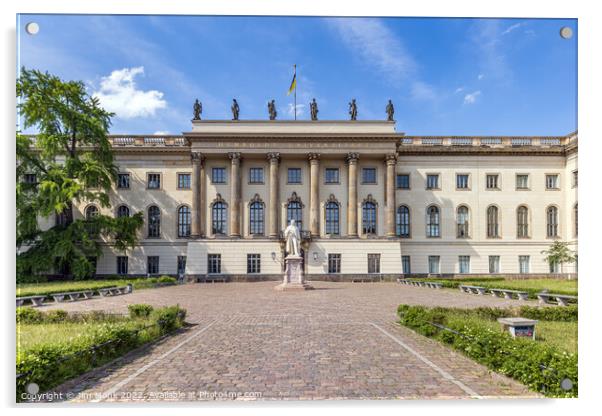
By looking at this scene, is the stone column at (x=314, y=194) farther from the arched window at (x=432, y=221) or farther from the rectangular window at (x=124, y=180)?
the rectangular window at (x=124, y=180)

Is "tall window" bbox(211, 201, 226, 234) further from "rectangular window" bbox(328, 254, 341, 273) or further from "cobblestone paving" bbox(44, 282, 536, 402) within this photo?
"cobblestone paving" bbox(44, 282, 536, 402)

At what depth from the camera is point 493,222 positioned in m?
34.5

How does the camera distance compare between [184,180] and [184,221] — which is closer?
[184,221]

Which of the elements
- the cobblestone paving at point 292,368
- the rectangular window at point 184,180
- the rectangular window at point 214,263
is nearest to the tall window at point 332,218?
the rectangular window at point 214,263

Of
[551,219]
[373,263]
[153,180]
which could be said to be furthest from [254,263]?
[551,219]

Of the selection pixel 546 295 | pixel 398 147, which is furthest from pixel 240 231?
pixel 546 295

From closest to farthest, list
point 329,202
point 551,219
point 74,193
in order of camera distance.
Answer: point 74,193, point 551,219, point 329,202

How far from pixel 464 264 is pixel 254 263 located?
17694 millimetres

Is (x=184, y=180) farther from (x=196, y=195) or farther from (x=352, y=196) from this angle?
(x=352, y=196)

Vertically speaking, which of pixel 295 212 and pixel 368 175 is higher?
pixel 368 175

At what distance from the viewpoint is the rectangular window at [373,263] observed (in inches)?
1289

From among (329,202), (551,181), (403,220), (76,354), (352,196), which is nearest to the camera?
(76,354)

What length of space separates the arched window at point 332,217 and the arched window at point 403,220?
17.7ft

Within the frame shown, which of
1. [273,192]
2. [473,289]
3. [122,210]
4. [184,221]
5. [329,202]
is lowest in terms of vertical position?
[473,289]
